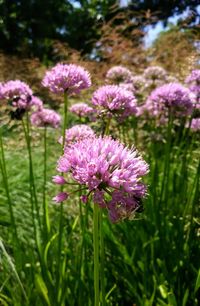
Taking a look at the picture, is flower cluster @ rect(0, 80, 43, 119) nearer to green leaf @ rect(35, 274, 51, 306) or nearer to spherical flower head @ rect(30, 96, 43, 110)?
spherical flower head @ rect(30, 96, 43, 110)

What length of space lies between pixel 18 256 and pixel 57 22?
1478 cm

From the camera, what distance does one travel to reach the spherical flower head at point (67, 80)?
1789 millimetres

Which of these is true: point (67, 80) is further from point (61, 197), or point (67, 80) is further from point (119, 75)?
point (119, 75)

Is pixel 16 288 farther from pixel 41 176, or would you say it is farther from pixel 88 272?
pixel 41 176

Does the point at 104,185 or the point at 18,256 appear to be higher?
the point at 104,185

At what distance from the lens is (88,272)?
1941 mm

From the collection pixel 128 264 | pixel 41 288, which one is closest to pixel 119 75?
pixel 128 264

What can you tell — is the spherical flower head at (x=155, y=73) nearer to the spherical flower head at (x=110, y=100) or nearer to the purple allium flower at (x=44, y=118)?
the purple allium flower at (x=44, y=118)

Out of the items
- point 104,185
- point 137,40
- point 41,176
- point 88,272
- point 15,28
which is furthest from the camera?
point 15,28

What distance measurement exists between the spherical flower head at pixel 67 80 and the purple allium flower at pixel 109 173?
0.68 metres

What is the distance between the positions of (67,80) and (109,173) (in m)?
0.79

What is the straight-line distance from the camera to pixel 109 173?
42.2 inches

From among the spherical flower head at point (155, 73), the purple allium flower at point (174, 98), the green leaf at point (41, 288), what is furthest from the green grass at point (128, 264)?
the spherical flower head at point (155, 73)

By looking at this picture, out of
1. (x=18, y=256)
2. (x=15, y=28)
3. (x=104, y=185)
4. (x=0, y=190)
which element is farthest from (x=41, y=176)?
(x=15, y=28)
